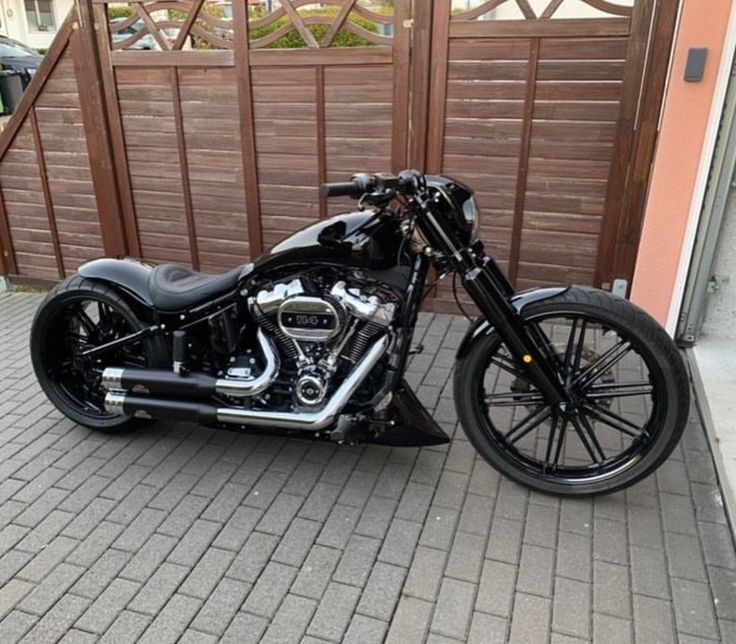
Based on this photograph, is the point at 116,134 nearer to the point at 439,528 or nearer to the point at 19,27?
the point at 439,528

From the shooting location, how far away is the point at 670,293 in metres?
3.67

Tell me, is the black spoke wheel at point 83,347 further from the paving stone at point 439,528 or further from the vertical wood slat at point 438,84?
the vertical wood slat at point 438,84

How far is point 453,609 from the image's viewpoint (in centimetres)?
206

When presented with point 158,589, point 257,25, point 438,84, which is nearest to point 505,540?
point 158,589

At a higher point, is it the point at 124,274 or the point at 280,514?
the point at 124,274

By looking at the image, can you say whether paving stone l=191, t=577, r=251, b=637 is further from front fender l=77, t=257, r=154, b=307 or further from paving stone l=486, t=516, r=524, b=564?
front fender l=77, t=257, r=154, b=307

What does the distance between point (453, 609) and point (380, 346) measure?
946 mm

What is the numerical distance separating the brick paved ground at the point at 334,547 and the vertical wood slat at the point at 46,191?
7.45ft

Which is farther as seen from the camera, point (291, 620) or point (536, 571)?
point (536, 571)

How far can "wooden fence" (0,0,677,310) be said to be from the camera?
3.58 metres

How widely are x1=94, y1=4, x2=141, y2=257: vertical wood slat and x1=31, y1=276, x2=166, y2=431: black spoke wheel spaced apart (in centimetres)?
174

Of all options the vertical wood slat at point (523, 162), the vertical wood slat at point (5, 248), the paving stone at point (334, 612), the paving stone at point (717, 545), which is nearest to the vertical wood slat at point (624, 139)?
the vertical wood slat at point (523, 162)

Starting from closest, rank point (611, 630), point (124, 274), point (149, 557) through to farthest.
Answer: point (611, 630) → point (149, 557) → point (124, 274)

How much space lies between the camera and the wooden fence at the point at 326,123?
11.8 feet
